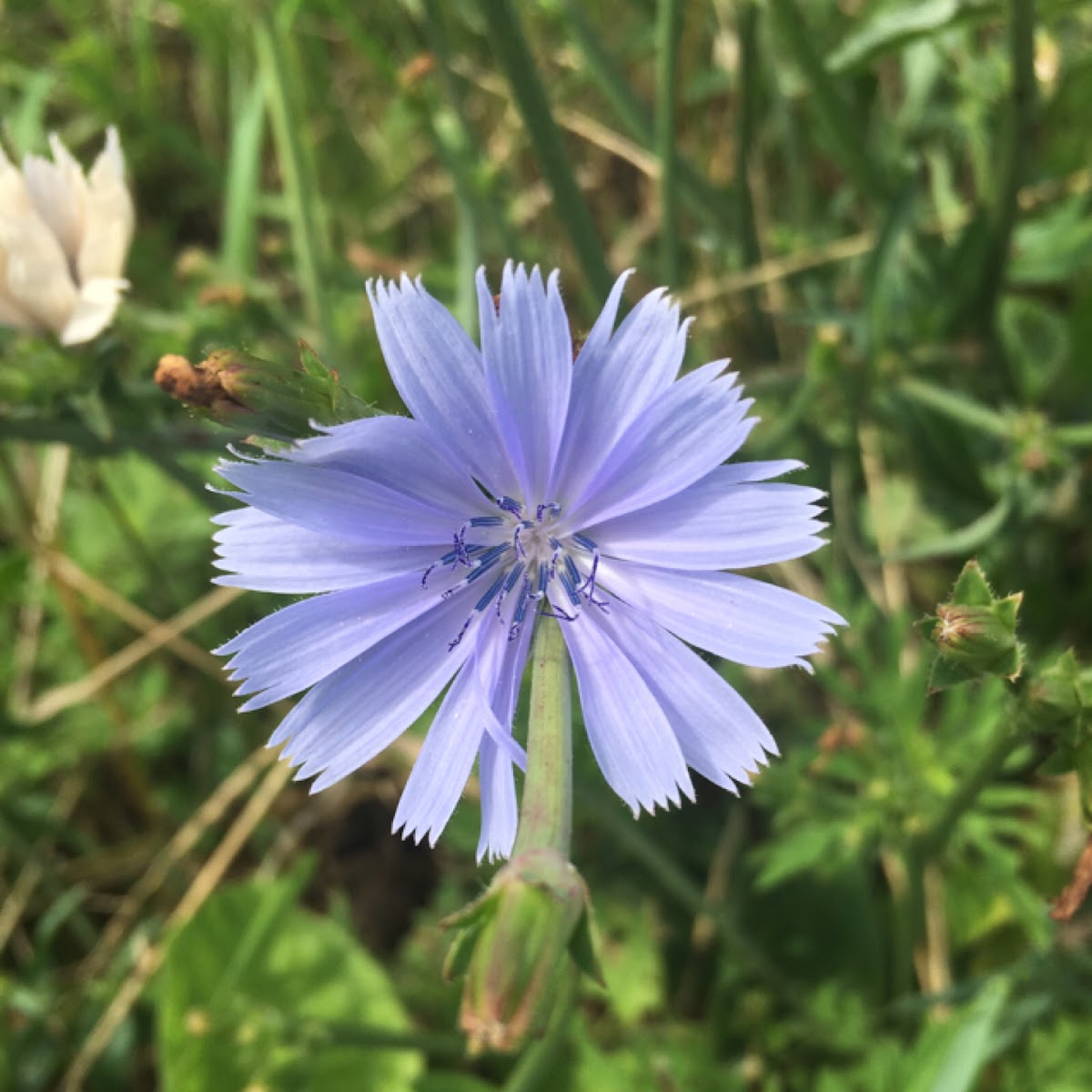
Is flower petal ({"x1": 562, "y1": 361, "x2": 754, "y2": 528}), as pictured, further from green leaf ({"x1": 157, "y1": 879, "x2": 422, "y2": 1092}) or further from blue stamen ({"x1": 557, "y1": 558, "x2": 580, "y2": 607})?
green leaf ({"x1": 157, "y1": 879, "x2": 422, "y2": 1092})

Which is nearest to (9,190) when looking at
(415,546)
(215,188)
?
(415,546)

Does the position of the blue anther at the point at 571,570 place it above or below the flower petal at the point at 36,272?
below

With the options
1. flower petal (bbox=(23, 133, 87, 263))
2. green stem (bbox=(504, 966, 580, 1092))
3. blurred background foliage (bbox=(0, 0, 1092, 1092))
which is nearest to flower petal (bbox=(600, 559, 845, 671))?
blurred background foliage (bbox=(0, 0, 1092, 1092))

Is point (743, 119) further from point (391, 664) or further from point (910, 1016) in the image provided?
point (910, 1016)

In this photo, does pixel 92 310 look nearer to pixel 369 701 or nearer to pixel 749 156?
pixel 369 701

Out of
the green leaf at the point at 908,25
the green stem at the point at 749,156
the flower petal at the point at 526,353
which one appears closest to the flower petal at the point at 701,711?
the flower petal at the point at 526,353

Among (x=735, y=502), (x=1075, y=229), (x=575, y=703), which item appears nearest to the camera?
(x=735, y=502)

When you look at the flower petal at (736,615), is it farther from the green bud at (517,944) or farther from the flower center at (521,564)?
the green bud at (517,944)
